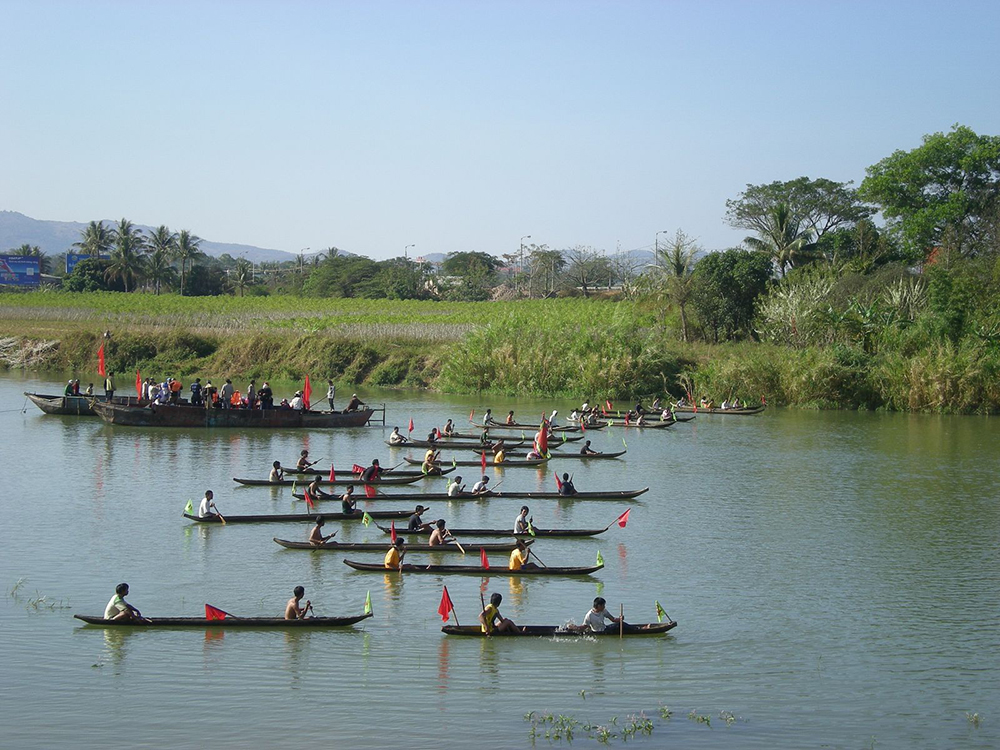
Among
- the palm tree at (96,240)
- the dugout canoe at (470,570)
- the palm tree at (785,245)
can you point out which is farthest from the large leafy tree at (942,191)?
the palm tree at (96,240)

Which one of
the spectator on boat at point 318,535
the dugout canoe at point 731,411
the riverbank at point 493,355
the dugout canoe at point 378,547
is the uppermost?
the riverbank at point 493,355

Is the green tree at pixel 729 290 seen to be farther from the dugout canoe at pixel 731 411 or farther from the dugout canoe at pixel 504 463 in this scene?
the dugout canoe at pixel 504 463

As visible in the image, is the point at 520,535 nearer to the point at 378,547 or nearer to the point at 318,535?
the point at 378,547

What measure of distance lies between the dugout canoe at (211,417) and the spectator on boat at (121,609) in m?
21.8

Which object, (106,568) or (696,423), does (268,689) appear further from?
(696,423)

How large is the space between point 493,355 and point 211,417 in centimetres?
1736

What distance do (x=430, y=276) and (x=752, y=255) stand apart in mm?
47784

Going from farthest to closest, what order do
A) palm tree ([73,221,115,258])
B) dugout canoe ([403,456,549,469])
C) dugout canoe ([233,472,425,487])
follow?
palm tree ([73,221,115,258])
dugout canoe ([403,456,549,469])
dugout canoe ([233,472,425,487])

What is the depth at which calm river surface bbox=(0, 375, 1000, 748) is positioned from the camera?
41.9ft

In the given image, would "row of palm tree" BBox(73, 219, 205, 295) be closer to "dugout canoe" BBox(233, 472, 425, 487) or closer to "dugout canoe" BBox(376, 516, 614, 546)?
"dugout canoe" BBox(233, 472, 425, 487)

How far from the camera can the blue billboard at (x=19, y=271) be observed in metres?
121

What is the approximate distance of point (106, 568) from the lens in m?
18.9

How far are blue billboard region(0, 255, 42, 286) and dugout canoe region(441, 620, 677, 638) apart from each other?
118m

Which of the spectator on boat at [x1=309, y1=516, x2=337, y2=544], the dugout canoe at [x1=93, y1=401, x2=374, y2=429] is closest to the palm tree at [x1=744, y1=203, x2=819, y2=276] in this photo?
the dugout canoe at [x1=93, y1=401, x2=374, y2=429]
